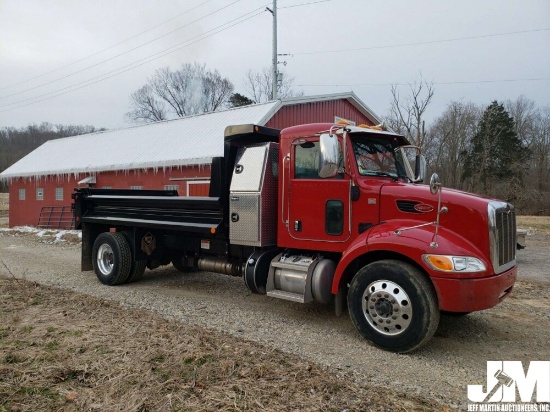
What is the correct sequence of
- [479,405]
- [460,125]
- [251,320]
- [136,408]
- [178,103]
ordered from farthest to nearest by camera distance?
[178,103], [460,125], [251,320], [479,405], [136,408]

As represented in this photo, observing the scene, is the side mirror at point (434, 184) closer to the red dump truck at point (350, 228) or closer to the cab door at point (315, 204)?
the red dump truck at point (350, 228)

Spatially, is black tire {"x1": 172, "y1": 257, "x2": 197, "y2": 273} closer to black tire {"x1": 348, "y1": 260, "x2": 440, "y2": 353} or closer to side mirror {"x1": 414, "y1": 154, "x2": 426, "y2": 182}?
black tire {"x1": 348, "y1": 260, "x2": 440, "y2": 353}

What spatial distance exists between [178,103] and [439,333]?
54.3 metres

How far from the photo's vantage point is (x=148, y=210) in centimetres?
743

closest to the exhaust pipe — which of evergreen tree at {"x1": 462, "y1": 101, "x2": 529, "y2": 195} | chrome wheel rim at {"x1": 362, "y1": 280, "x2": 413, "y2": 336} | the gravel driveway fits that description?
the gravel driveway

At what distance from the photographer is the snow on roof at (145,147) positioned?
16.4 m

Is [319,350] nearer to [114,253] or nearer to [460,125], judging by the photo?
[114,253]

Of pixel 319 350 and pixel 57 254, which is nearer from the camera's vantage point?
pixel 319 350

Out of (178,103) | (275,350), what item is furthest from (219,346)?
(178,103)

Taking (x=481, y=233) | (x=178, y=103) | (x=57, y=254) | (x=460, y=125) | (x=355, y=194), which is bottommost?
(x=57, y=254)

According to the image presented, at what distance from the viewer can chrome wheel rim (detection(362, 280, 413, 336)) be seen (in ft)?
14.5

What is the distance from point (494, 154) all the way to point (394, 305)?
4219cm

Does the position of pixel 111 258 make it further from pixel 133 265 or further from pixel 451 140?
pixel 451 140

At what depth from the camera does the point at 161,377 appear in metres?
3.78
